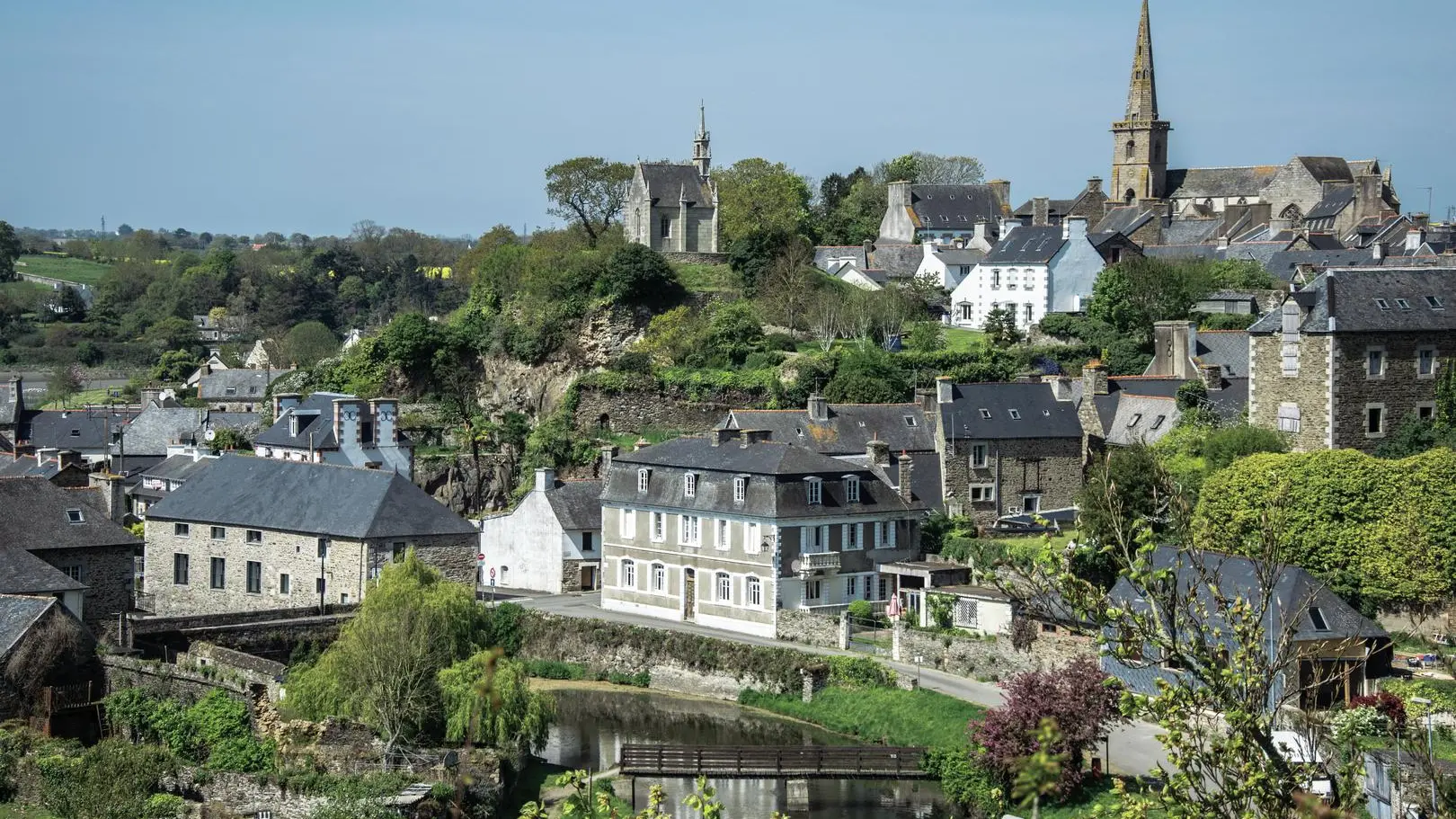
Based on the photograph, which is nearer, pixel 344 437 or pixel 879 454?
pixel 879 454

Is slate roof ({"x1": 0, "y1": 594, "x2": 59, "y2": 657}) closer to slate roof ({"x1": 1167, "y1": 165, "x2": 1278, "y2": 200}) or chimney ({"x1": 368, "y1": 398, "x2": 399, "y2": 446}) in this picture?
chimney ({"x1": 368, "y1": 398, "x2": 399, "y2": 446})

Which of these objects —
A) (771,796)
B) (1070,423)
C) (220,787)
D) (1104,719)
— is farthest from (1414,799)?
(1070,423)

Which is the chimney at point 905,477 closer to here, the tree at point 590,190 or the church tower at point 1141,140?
the tree at point 590,190

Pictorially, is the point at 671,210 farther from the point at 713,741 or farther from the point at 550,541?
the point at 713,741

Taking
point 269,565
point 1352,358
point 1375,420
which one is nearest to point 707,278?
point 269,565

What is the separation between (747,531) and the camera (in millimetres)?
39656

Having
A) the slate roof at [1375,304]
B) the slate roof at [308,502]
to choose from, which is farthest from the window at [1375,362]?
the slate roof at [308,502]

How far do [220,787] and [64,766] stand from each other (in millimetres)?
2359

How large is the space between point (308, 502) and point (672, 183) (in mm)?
25802

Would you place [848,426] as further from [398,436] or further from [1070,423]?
[398,436]

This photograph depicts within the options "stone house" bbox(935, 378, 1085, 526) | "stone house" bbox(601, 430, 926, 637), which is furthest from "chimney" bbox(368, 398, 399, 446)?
"stone house" bbox(935, 378, 1085, 526)

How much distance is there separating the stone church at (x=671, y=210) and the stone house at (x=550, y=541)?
728 inches

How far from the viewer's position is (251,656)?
33.0m

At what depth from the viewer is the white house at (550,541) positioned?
4475 centimetres
